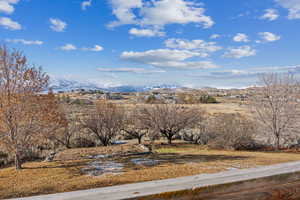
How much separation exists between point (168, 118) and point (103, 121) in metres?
6.12

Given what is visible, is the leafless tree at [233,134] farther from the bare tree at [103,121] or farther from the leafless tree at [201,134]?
the bare tree at [103,121]

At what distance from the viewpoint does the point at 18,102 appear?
988cm

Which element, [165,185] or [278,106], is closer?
[165,185]

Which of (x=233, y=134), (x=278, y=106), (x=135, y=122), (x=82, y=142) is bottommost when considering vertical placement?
(x=82, y=142)

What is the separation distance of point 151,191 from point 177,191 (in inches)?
6.7

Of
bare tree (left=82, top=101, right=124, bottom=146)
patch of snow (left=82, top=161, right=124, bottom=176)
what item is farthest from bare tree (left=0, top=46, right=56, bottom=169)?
bare tree (left=82, top=101, right=124, bottom=146)

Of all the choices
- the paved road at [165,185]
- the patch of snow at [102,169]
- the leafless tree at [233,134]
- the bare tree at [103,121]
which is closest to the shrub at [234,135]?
the leafless tree at [233,134]

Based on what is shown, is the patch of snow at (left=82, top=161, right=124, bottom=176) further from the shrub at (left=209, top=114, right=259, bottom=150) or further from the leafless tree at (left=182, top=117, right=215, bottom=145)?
the leafless tree at (left=182, top=117, right=215, bottom=145)

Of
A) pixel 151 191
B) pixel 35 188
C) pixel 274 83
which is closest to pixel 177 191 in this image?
pixel 151 191

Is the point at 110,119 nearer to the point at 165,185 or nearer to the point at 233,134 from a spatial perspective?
the point at 233,134

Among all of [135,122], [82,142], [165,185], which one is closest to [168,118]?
[135,122]

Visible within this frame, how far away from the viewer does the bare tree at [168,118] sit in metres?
20.3

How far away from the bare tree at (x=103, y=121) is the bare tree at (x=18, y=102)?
8284 mm

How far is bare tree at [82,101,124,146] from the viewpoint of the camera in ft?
61.7
